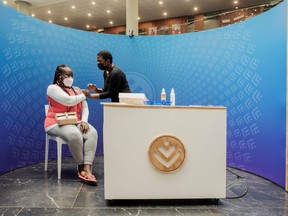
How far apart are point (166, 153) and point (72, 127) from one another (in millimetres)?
1209

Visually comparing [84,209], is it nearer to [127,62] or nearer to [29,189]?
[29,189]

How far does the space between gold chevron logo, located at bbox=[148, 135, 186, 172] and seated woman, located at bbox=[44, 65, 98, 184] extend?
34.6 inches

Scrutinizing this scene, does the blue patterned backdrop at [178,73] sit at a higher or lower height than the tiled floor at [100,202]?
higher

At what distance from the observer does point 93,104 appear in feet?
13.2

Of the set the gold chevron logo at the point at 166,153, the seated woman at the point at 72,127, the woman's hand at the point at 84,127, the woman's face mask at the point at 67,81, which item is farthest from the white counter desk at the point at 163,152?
the woman's face mask at the point at 67,81

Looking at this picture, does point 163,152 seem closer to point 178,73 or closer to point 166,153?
Result: point 166,153

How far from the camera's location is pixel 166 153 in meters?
2.08

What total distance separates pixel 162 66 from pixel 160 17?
833 cm

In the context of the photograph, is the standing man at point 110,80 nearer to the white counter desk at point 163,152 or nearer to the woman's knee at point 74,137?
the woman's knee at point 74,137

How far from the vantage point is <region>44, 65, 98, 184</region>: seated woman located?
2.71 m

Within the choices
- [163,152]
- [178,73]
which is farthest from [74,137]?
[178,73]

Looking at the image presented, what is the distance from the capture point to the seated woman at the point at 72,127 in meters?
2.71

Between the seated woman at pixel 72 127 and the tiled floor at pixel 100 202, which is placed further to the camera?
the seated woman at pixel 72 127

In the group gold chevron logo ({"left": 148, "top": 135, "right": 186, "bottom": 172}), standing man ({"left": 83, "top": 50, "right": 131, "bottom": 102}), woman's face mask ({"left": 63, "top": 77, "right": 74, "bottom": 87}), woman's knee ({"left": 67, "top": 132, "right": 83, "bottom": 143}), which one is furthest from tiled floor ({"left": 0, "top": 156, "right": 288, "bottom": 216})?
woman's face mask ({"left": 63, "top": 77, "right": 74, "bottom": 87})
